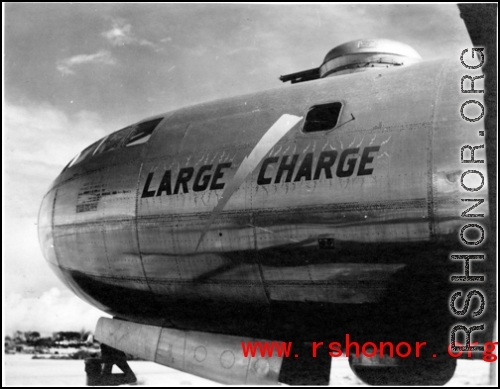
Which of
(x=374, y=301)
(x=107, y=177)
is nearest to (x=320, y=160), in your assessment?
(x=374, y=301)

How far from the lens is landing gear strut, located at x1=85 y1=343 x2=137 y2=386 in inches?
397

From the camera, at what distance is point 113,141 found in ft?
30.9

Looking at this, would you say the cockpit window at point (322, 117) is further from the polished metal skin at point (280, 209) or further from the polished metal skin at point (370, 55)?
the polished metal skin at point (370, 55)

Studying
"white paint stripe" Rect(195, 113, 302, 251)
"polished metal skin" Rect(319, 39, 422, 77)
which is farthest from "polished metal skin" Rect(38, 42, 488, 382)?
"polished metal skin" Rect(319, 39, 422, 77)

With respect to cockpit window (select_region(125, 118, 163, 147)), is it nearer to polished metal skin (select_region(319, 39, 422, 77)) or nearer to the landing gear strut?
polished metal skin (select_region(319, 39, 422, 77))

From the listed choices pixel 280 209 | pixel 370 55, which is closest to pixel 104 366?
pixel 280 209

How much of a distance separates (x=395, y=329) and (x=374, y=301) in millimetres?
527

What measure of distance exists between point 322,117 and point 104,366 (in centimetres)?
658

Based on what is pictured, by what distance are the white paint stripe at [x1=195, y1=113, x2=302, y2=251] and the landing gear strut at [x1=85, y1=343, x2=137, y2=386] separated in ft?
14.5

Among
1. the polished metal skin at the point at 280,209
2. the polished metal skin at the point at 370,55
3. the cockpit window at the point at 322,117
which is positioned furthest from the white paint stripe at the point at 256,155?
the polished metal skin at the point at 370,55

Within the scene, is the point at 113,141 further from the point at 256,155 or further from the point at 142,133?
the point at 256,155

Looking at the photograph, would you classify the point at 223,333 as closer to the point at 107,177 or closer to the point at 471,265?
the point at 107,177

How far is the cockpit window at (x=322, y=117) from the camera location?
276 inches

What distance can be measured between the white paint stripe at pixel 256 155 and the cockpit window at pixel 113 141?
286 centimetres
